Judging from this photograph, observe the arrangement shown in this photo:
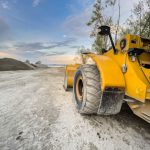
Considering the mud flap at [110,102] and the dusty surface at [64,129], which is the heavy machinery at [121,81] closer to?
the mud flap at [110,102]

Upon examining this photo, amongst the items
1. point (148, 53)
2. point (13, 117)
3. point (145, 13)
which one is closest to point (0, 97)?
point (13, 117)

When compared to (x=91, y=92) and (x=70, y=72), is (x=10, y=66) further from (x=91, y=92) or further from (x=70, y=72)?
(x=91, y=92)

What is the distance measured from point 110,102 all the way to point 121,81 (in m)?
0.37

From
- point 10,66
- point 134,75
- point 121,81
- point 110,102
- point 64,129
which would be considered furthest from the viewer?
point 10,66

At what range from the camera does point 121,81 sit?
229cm

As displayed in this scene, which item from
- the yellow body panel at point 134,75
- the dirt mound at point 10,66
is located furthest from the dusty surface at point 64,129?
the dirt mound at point 10,66

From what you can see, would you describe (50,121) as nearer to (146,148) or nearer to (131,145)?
(131,145)

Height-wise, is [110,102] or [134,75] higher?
[134,75]

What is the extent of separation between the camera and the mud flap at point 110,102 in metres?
2.34

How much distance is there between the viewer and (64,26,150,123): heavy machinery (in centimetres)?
215

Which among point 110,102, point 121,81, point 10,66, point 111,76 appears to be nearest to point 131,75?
point 121,81

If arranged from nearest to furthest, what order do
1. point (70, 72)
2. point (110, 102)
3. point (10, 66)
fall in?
point (110, 102) → point (70, 72) → point (10, 66)

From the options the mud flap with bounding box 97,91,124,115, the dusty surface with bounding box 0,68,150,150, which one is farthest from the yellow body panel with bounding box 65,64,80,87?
the mud flap with bounding box 97,91,124,115

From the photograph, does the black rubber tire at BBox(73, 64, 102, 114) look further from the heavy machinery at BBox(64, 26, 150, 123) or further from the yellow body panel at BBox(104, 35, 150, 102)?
the yellow body panel at BBox(104, 35, 150, 102)
